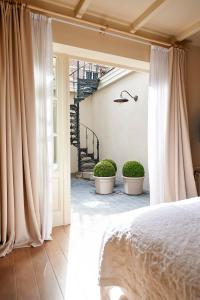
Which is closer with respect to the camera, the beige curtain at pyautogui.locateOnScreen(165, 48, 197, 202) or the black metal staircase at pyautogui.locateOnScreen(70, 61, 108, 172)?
the beige curtain at pyautogui.locateOnScreen(165, 48, 197, 202)

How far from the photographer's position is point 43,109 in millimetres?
2596

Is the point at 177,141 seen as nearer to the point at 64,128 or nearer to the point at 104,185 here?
the point at 64,128

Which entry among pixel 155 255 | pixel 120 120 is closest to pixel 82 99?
pixel 120 120

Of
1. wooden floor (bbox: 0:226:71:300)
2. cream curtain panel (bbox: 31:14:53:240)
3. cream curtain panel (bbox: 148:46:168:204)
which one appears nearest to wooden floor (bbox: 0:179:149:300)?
wooden floor (bbox: 0:226:71:300)

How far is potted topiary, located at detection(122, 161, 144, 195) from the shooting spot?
4.79 m

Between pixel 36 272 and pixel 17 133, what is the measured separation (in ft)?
4.38

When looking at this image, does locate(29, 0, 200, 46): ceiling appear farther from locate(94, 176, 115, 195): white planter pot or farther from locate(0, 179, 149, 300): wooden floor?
locate(94, 176, 115, 195): white planter pot

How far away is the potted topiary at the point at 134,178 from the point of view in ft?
15.7

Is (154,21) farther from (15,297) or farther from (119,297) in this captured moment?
(15,297)

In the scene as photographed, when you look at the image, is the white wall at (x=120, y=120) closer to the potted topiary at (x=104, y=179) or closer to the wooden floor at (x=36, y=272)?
the potted topiary at (x=104, y=179)

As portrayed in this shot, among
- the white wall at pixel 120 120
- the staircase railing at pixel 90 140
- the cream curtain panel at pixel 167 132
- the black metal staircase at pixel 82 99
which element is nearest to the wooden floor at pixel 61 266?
the cream curtain panel at pixel 167 132

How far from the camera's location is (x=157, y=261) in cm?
99

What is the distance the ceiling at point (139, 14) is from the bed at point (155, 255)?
2363 millimetres

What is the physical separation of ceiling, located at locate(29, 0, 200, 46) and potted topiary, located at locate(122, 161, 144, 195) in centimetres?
250
